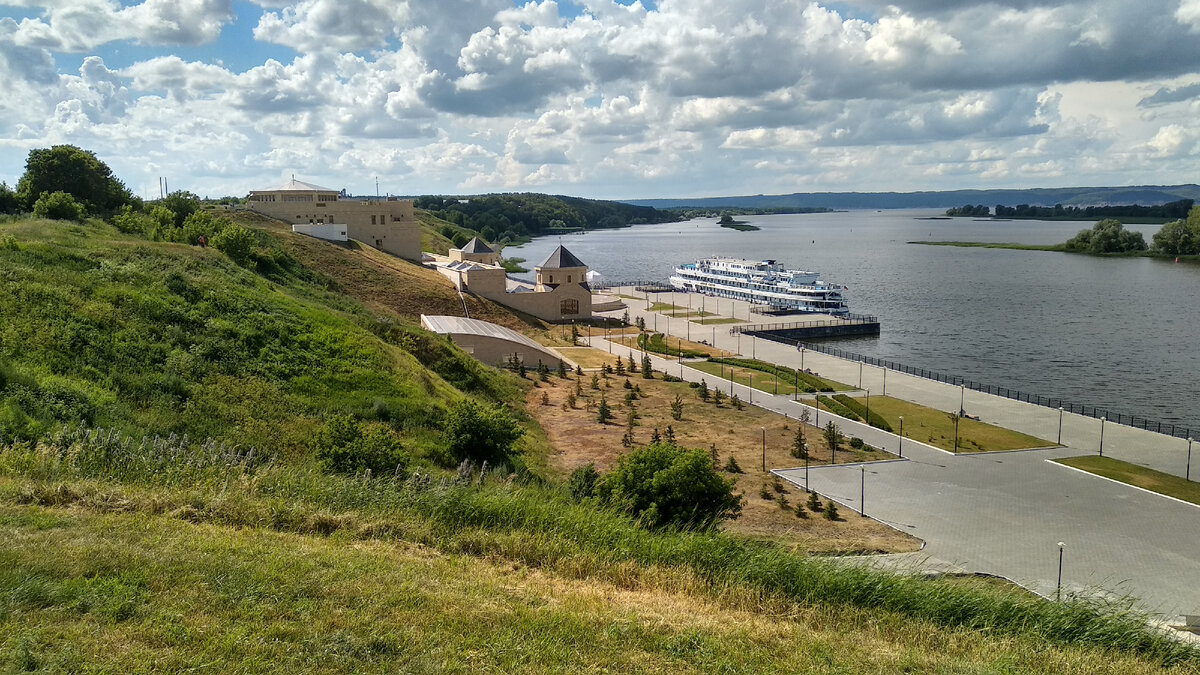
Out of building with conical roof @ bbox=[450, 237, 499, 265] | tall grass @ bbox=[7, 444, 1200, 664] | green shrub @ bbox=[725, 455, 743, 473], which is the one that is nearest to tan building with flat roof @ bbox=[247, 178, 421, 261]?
building with conical roof @ bbox=[450, 237, 499, 265]

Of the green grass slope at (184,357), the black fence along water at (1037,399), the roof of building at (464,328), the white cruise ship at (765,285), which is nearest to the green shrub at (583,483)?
the green grass slope at (184,357)

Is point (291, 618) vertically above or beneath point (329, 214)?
beneath

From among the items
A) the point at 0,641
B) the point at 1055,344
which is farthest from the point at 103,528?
the point at 1055,344

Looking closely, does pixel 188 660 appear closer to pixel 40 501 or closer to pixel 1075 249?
pixel 40 501

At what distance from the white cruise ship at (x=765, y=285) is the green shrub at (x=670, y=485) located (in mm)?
60211

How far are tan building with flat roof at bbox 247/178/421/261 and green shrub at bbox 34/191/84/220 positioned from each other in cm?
2263

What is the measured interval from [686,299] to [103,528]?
85.3 m

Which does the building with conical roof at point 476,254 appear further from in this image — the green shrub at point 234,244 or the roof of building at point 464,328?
the green shrub at point 234,244

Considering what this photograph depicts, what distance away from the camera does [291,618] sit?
6.49 m

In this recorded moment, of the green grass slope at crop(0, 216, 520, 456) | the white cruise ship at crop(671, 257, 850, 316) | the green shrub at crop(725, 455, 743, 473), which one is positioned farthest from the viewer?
the white cruise ship at crop(671, 257, 850, 316)

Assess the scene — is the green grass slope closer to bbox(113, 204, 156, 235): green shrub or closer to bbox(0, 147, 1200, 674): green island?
bbox(0, 147, 1200, 674): green island

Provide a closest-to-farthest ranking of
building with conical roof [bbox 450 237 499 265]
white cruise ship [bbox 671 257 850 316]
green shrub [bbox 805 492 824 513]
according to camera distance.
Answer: green shrub [bbox 805 492 824 513] < building with conical roof [bbox 450 237 499 265] < white cruise ship [bbox 671 257 850 316]

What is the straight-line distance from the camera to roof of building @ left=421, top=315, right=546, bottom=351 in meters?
41.6

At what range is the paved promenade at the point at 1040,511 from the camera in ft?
58.0
